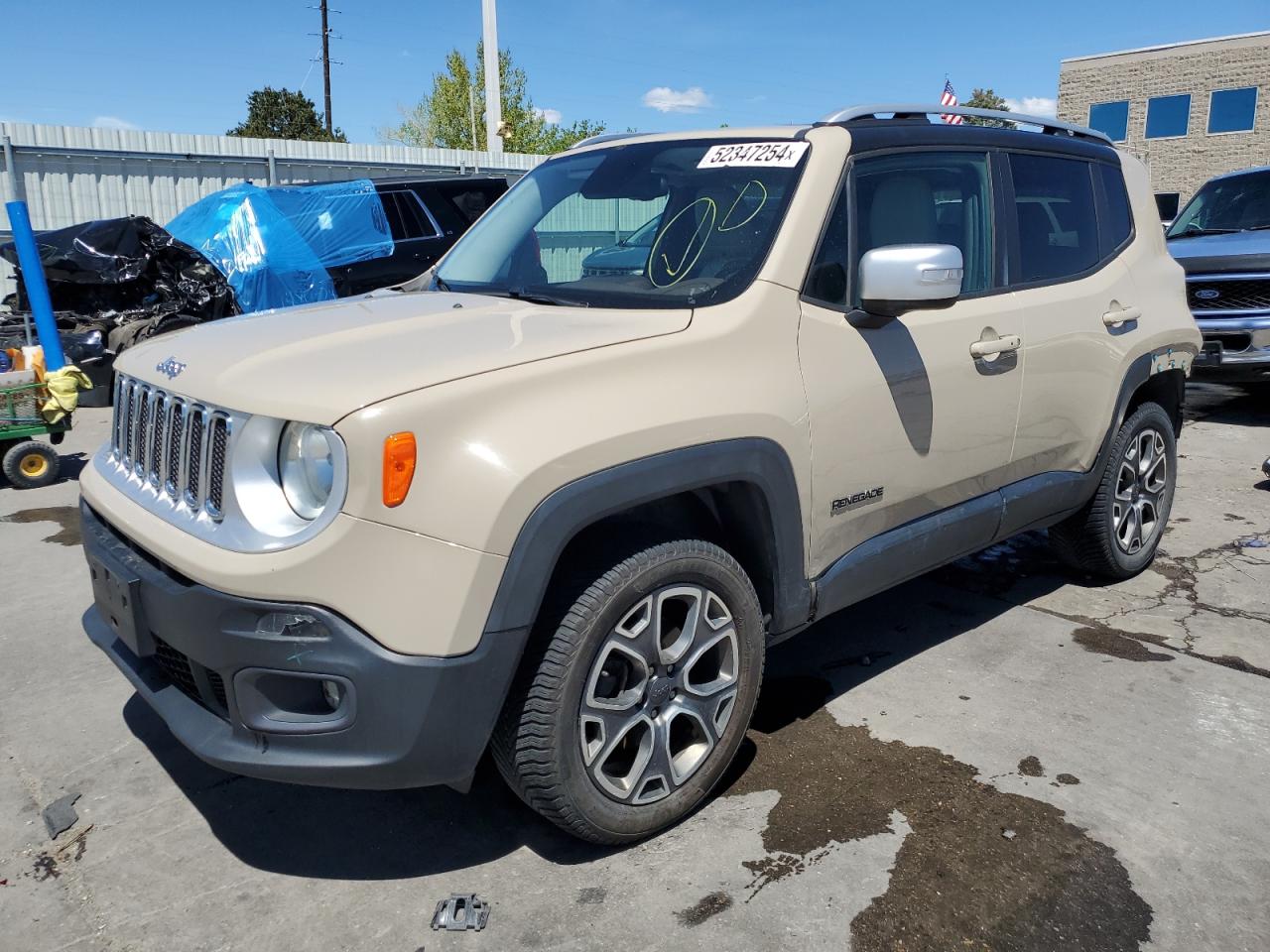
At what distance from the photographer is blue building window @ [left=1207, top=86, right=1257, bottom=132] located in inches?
1383

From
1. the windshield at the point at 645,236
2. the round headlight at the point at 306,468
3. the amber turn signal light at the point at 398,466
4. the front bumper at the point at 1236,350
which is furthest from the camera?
the front bumper at the point at 1236,350

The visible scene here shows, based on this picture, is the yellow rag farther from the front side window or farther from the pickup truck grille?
the pickup truck grille

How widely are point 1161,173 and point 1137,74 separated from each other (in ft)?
12.2

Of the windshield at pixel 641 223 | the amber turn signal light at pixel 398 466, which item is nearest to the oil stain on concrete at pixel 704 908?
the amber turn signal light at pixel 398 466

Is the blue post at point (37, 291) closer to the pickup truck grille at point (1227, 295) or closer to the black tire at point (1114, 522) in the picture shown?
the black tire at point (1114, 522)

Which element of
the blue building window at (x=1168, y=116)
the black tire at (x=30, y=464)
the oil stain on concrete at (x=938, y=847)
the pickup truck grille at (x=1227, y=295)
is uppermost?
the blue building window at (x=1168, y=116)

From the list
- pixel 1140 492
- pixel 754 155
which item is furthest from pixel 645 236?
pixel 1140 492

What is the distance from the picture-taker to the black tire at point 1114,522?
14.5 ft

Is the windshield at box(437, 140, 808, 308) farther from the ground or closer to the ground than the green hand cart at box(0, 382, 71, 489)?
farther from the ground

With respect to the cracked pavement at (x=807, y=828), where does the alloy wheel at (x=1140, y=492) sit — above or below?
above

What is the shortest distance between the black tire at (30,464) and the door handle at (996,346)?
6.12 m

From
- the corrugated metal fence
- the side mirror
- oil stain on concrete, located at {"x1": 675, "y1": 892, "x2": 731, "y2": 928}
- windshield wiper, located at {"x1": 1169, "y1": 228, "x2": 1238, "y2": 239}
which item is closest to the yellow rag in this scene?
the corrugated metal fence

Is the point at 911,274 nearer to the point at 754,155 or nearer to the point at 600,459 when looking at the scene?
the point at 754,155

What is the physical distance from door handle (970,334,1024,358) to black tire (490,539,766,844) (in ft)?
4.18
